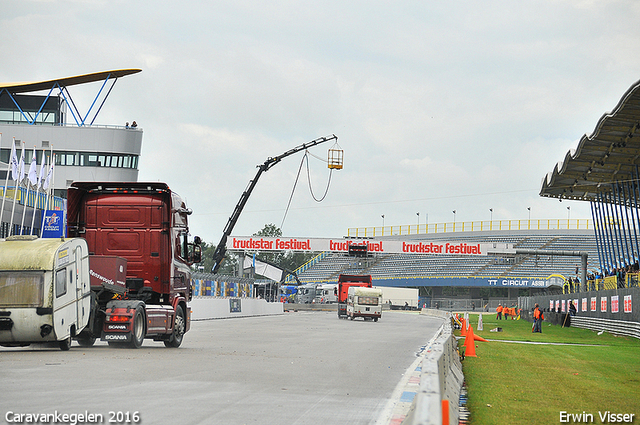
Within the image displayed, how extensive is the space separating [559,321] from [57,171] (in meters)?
43.5

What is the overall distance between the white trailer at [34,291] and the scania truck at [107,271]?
0.8 inches

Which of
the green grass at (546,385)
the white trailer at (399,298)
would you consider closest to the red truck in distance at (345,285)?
the white trailer at (399,298)

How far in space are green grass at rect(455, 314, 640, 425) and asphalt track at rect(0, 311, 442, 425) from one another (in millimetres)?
1393

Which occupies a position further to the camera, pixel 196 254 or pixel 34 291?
pixel 196 254

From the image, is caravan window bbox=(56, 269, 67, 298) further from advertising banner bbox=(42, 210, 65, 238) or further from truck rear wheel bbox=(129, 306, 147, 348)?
advertising banner bbox=(42, 210, 65, 238)

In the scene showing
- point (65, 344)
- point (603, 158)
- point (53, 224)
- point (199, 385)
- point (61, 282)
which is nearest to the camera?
point (199, 385)

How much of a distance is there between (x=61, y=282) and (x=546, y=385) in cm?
964

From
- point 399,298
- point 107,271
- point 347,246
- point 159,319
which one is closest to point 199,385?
point 107,271

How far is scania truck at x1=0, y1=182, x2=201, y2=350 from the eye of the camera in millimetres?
15133

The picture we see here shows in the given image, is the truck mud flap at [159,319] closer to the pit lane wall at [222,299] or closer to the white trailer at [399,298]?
the pit lane wall at [222,299]

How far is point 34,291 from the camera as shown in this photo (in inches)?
594

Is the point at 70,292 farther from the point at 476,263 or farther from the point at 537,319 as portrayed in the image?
the point at 476,263

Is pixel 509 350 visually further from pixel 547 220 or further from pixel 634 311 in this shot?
pixel 547 220

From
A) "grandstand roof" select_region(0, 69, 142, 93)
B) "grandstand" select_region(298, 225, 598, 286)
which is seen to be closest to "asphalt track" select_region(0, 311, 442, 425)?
"grandstand roof" select_region(0, 69, 142, 93)
